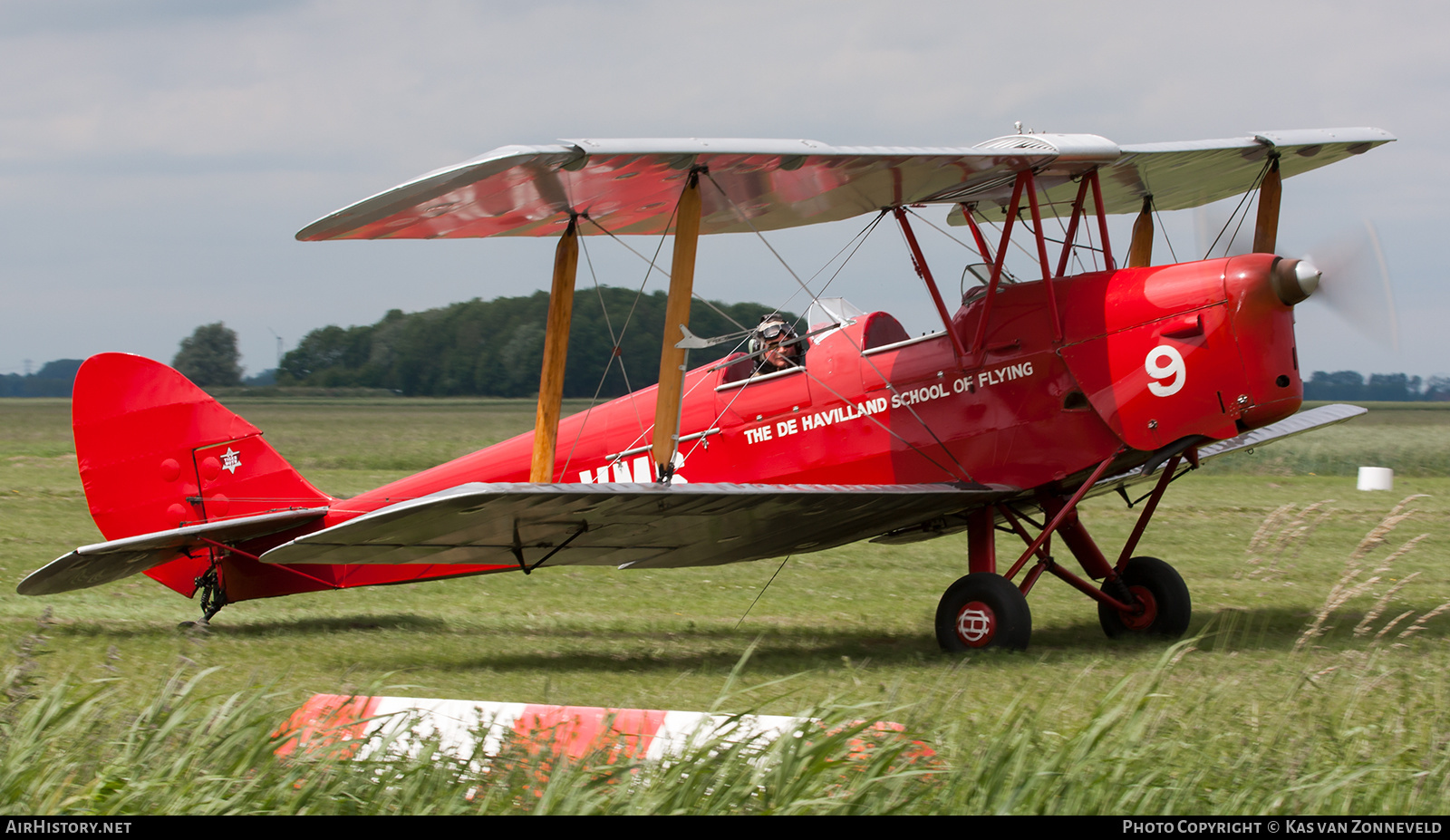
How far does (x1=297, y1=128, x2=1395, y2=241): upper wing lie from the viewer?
6.53 m

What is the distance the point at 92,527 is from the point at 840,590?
9938 mm

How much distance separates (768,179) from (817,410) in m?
1.58

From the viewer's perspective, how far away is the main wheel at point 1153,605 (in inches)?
314

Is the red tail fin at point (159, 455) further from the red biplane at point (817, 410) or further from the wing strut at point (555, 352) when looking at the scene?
the wing strut at point (555, 352)

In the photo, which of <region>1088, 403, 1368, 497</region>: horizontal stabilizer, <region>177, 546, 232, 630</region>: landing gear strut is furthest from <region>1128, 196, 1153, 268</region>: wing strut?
<region>177, 546, 232, 630</region>: landing gear strut

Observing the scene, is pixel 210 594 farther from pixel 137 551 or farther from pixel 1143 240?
pixel 1143 240

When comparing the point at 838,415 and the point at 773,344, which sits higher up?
the point at 773,344

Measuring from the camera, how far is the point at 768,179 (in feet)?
25.0

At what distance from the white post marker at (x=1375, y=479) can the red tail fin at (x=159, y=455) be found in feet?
54.9

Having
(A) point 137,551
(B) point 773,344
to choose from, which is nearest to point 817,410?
(B) point 773,344

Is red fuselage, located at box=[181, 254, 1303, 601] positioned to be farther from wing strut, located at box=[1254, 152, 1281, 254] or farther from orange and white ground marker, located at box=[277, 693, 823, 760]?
orange and white ground marker, located at box=[277, 693, 823, 760]

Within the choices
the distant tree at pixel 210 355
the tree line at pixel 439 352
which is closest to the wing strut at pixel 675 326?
the tree line at pixel 439 352

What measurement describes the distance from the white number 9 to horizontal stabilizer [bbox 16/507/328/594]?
19.8 ft

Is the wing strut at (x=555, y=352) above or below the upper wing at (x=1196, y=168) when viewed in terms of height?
below
